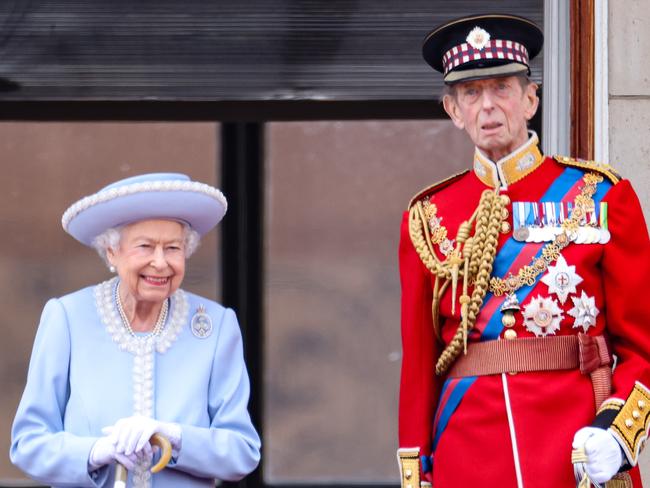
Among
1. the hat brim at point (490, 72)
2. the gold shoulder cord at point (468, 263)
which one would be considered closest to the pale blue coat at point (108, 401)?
the gold shoulder cord at point (468, 263)

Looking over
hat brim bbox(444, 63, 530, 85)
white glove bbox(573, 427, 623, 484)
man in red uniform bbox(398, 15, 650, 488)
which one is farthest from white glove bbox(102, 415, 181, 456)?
hat brim bbox(444, 63, 530, 85)

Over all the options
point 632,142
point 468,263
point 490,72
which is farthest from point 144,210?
point 632,142

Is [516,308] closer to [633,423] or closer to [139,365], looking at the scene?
[633,423]

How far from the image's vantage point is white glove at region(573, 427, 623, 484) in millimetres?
4039

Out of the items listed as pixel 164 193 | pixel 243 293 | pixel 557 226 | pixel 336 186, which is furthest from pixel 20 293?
pixel 557 226

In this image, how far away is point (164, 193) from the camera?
14.3 feet

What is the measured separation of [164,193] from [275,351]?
2.17 m

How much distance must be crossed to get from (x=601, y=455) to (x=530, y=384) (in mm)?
279

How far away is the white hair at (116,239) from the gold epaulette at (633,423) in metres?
1.24

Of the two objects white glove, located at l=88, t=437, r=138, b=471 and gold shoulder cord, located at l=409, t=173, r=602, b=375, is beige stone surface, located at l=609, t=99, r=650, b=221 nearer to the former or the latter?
gold shoulder cord, located at l=409, t=173, r=602, b=375

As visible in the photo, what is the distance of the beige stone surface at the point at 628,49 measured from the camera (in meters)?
5.50

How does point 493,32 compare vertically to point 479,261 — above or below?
above

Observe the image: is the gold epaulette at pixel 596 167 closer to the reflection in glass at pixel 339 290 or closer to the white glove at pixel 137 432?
Result: the white glove at pixel 137 432

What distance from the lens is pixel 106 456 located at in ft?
13.8
